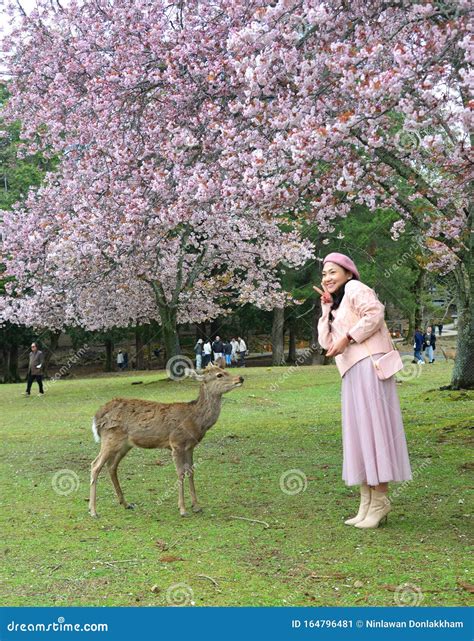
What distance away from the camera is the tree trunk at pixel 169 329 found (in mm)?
29188

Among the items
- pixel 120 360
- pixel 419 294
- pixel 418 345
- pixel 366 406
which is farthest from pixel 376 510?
pixel 120 360

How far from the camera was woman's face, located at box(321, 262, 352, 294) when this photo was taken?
25.0ft

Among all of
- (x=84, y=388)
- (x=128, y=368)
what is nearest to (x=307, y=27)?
(x=84, y=388)

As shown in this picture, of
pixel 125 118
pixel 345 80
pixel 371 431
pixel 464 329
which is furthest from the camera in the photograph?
pixel 464 329

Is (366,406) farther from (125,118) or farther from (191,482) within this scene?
(125,118)

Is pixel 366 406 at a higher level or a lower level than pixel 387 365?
lower

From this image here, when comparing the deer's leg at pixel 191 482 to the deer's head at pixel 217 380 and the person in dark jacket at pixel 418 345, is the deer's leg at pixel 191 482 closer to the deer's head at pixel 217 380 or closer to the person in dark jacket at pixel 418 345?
the deer's head at pixel 217 380

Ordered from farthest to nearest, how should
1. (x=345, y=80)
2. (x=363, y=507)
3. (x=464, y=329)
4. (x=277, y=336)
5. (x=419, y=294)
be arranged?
1. (x=419, y=294)
2. (x=277, y=336)
3. (x=464, y=329)
4. (x=345, y=80)
5. (x=363, y=507)

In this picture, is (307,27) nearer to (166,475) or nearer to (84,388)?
(166,475)

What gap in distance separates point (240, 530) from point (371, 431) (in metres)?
1.50

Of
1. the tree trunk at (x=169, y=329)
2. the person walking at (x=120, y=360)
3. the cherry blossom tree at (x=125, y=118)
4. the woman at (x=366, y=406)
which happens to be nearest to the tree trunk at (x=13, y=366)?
the person walking at (x=120, y=360)

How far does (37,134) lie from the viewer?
15.0m

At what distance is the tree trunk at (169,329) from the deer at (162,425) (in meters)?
20.7

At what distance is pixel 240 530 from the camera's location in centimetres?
745
